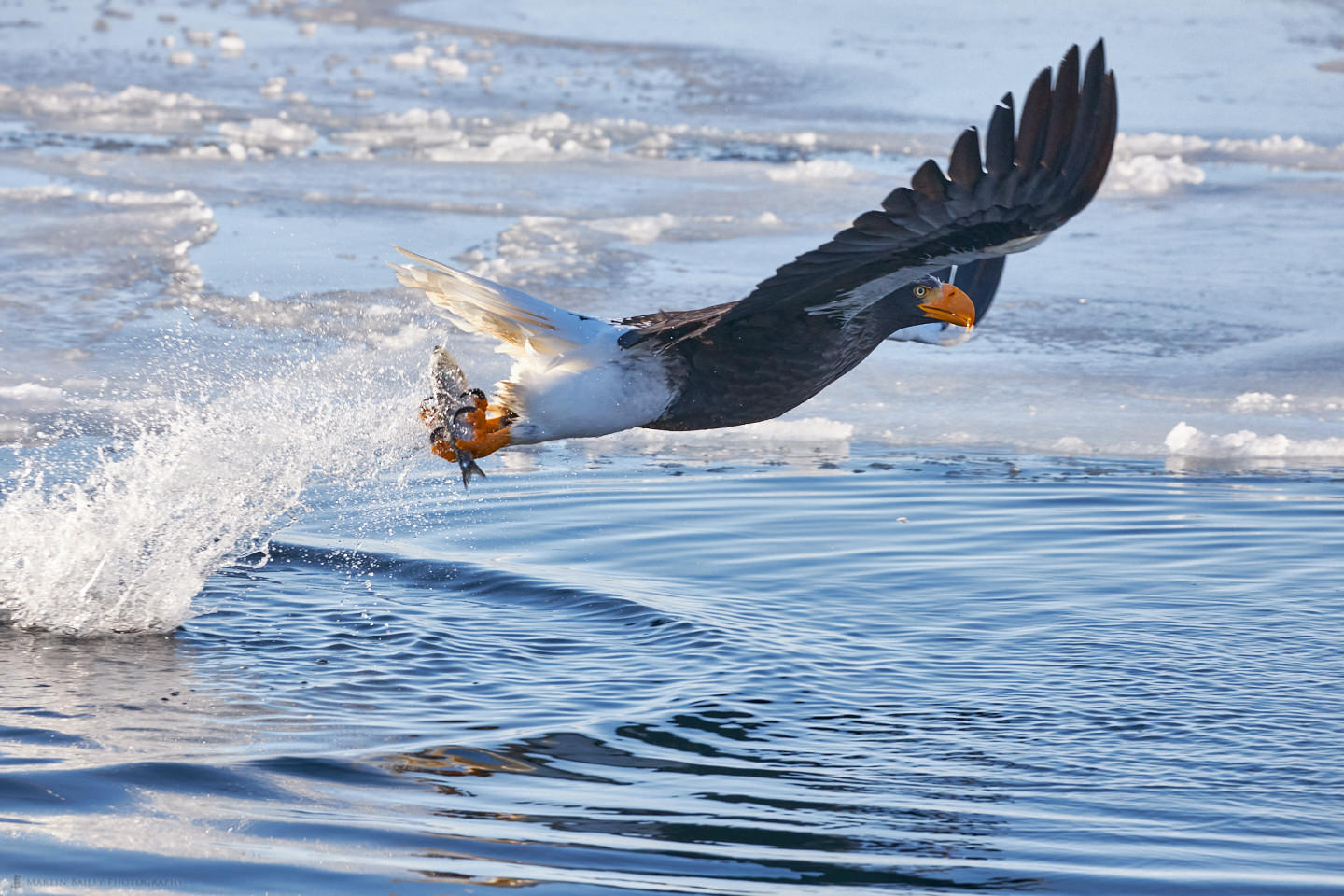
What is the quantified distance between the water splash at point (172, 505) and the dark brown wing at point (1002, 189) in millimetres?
1832

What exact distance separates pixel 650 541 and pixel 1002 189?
97.9 inches

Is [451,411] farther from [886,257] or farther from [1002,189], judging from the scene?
[1002,189]

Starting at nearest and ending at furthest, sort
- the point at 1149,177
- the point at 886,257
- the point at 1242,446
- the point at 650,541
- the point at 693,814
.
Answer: the point at 693,814, the point at 886,257, the point at 650,541, the point at 1242,446, the point at 1149,177

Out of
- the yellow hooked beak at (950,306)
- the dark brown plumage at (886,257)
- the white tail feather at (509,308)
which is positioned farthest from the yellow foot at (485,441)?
the yellow hooked beak at (950,306)

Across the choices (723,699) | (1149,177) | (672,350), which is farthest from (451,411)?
(1149,177)

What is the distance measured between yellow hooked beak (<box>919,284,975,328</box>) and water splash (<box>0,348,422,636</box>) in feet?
5.36

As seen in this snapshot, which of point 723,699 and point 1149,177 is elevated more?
point 1149,177

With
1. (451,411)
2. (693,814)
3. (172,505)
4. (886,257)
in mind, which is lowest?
(693,814)

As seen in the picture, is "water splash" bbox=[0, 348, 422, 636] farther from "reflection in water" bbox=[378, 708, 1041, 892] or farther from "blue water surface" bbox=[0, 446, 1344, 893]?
"reflection in water" bbox=[378, 708, 1041, 892]

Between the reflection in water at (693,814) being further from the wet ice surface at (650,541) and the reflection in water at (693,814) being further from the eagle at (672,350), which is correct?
the eagle at (672,350)

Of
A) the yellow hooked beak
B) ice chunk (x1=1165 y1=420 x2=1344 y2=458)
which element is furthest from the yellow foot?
ice chunk (x1=1165 y1=420 x2=1344 y2=458)

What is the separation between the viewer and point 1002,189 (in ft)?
11.5

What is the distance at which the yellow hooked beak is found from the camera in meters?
4.23

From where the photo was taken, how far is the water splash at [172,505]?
4695 millimetres
